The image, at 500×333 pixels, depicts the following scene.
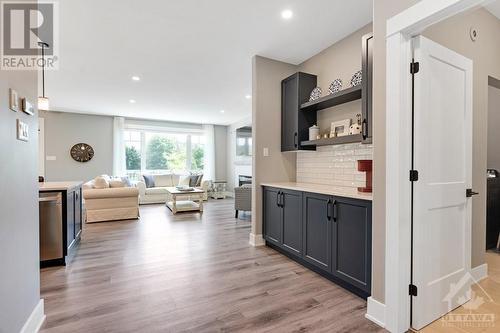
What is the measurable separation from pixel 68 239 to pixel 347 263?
3.12m

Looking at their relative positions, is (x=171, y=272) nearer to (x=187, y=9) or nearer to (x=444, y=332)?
(x=444, y=332)

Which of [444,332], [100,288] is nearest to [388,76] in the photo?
[444,332]

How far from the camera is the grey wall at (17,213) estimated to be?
1329 millimetres

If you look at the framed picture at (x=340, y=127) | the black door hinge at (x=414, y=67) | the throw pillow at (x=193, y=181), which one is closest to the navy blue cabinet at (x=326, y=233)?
the framed picture at (x=340, y=127)

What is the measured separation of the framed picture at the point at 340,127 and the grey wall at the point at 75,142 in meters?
7.24

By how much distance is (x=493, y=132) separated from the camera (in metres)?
3.56

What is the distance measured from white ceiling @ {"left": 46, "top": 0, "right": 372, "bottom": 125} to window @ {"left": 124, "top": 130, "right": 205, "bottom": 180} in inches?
121

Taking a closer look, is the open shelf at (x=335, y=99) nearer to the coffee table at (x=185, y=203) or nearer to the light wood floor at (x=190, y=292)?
the light wood floor at (x=190, y=292)

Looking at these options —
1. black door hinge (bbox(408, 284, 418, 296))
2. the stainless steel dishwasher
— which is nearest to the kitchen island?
the stainless steel dishwasher

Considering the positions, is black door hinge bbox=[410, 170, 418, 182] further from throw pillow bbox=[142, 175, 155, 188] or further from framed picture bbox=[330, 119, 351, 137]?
throw pillow bbox=[142, 175, 155, 188]

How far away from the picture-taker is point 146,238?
395cm

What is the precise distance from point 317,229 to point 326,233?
13 centimetres

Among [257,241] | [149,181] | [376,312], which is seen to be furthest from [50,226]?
[149,181]

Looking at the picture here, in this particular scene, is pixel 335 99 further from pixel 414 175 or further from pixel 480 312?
pixel 480 312
